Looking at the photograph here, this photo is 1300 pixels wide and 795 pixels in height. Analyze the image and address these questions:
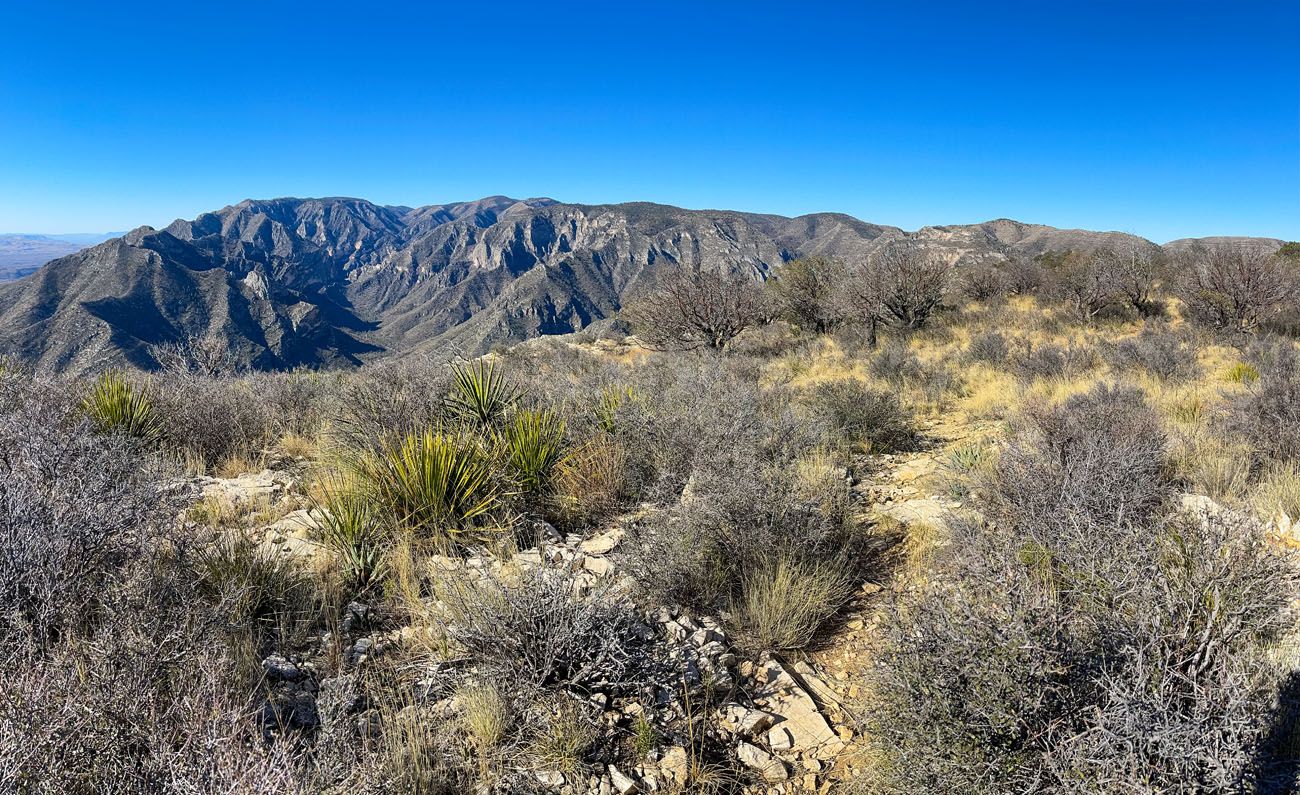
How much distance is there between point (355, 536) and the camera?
386cm

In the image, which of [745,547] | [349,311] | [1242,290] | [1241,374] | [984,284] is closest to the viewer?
[745,547]

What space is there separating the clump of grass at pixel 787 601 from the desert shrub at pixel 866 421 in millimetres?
3273

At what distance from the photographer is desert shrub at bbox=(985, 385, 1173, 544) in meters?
3.54

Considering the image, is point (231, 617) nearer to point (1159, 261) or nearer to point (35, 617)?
point (35, 617)

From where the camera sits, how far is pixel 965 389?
1027 centimetres

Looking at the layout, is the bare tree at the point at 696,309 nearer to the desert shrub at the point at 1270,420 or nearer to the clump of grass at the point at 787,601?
the desert shrub at the point at 1270,420

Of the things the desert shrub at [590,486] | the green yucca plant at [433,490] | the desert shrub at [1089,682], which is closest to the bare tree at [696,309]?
the desert shrub at [590,486]

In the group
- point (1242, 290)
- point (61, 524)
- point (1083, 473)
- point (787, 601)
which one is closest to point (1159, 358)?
point (1242, 290)

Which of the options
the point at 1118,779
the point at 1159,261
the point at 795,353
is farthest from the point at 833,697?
the point at 1159,261

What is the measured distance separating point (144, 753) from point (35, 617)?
4.09 feet

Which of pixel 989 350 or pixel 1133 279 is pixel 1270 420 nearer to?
pixel 989 350

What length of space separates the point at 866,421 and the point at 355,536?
594 cm

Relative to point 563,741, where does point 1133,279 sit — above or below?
above

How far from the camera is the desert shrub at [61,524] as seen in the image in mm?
Result: 2402
